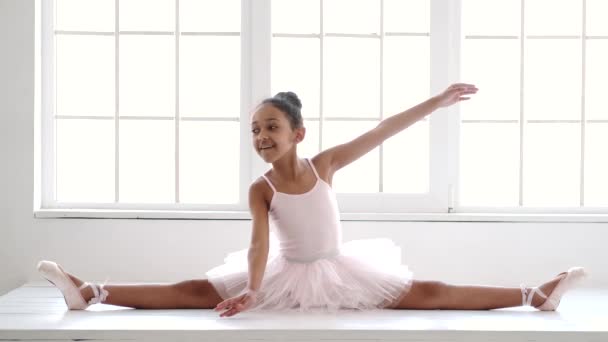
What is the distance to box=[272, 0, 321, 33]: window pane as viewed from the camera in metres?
3.27

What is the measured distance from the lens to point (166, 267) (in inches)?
128

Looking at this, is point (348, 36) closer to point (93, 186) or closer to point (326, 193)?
point (326, 193)

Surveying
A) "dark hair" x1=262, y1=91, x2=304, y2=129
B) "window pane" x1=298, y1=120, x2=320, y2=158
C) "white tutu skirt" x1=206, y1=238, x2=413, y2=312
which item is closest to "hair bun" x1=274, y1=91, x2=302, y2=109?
"dark hair" x1=262, y1=91, x2=304, y2=129

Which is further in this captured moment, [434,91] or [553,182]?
[553,182]

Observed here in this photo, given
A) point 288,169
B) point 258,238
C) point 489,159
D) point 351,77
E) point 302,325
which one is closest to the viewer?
point 302,325

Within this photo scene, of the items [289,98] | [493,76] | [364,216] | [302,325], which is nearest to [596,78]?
[493,76]

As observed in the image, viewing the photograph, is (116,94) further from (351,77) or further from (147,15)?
(351,77)

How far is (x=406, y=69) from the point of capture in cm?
330

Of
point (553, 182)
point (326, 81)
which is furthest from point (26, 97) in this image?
point (553, 182)

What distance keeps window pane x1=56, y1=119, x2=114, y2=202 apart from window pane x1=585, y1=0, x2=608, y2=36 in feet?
7.27

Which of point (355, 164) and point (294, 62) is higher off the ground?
point (294, 62)

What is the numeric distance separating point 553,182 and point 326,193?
1435 millimetres

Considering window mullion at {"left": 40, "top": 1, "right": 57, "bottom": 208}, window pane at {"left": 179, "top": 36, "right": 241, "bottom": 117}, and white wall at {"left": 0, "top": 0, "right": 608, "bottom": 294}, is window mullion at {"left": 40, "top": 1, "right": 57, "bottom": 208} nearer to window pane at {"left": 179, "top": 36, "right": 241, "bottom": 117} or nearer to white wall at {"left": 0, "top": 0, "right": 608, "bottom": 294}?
white wall at {"left": 0, "top": 0, "right": 608, "bottom": 294}

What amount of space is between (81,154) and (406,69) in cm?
151
